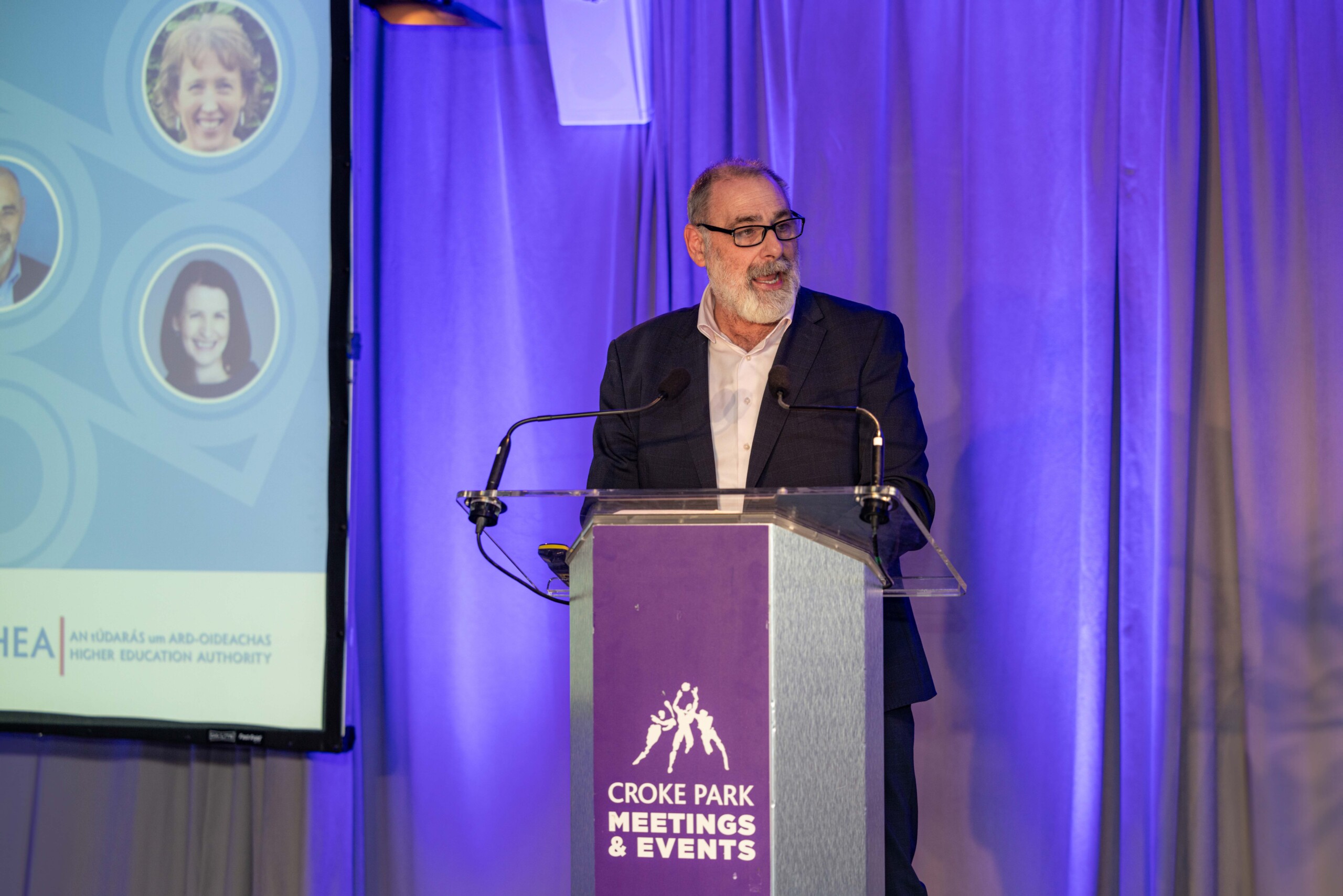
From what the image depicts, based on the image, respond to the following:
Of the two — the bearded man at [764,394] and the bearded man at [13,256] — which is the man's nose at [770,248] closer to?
the bearded man at [764,394]

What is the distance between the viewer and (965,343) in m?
2.88

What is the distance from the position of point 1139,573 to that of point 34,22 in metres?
3.66

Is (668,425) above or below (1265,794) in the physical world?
above

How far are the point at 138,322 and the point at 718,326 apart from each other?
6.38 ft

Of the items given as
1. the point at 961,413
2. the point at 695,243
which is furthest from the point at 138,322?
the point at 961,413

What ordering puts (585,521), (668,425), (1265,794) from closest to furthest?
1. (585,521)
2. (668,425)
3. (1265,794)

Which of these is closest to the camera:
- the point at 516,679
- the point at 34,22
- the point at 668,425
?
the point at 668,425

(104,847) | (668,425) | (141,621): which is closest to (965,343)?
(668,425)

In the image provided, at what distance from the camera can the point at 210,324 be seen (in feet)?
10.7

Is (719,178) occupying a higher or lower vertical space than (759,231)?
higher

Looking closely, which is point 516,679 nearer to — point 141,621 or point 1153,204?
point 141,621

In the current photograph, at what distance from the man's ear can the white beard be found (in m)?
0.17

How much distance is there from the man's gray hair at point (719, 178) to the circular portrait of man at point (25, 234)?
7.06ft

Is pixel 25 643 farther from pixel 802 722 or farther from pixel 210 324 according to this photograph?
pixel 802 722
